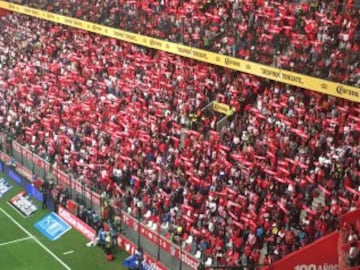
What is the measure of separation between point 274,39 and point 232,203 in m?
6.07

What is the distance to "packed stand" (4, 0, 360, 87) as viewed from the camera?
21241 millimetres

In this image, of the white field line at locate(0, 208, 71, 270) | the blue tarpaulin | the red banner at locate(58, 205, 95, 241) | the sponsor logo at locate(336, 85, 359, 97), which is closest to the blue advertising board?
the red banner at locate(58, 205, 95, 241)

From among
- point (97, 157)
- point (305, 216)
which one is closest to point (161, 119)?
point (97, 157)

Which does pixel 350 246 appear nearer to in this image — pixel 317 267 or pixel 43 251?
pixel 317 267

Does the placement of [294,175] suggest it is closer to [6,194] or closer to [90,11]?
[6,194]

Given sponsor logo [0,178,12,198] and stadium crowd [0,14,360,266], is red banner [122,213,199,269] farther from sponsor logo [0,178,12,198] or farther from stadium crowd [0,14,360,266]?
sponsor logo [0,178,12,198]

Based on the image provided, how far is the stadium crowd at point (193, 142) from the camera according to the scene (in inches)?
787

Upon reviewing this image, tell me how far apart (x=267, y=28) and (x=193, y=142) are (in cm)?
495

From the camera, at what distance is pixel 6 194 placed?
95.8 ft

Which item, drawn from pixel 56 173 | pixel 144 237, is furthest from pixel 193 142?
pixel 56 173

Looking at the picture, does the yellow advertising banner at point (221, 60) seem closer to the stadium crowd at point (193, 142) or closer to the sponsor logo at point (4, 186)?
the stadium crowd at point (193, 142)

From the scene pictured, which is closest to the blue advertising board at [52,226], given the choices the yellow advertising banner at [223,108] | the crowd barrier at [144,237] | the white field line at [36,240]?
the white field line at [36,240]

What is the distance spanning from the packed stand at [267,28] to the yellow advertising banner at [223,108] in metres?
1.97

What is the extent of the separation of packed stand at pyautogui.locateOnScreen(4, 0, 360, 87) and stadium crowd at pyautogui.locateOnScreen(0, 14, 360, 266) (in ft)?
Result: 4.14
